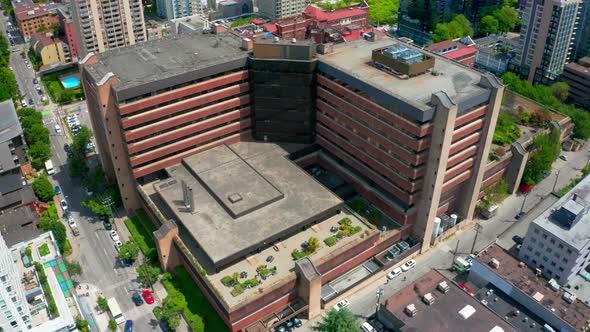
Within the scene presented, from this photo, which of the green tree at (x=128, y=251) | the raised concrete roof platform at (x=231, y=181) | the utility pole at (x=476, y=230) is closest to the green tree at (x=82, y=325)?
the green tree at (x=128, y=251)

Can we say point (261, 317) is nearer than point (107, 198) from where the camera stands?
Yes

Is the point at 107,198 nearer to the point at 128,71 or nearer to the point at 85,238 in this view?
the point at 85,238

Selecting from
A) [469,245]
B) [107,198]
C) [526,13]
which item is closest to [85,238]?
[107,198]

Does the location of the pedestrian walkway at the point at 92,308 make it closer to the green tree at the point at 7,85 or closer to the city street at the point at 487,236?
the city street at the point at 487,236

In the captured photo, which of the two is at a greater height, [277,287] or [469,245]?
[277,287]

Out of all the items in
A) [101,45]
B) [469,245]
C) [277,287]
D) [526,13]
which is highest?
[526,13]

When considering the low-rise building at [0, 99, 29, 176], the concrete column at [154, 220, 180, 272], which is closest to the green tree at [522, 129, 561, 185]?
the concrete column at [154, 220, 180, 272]
